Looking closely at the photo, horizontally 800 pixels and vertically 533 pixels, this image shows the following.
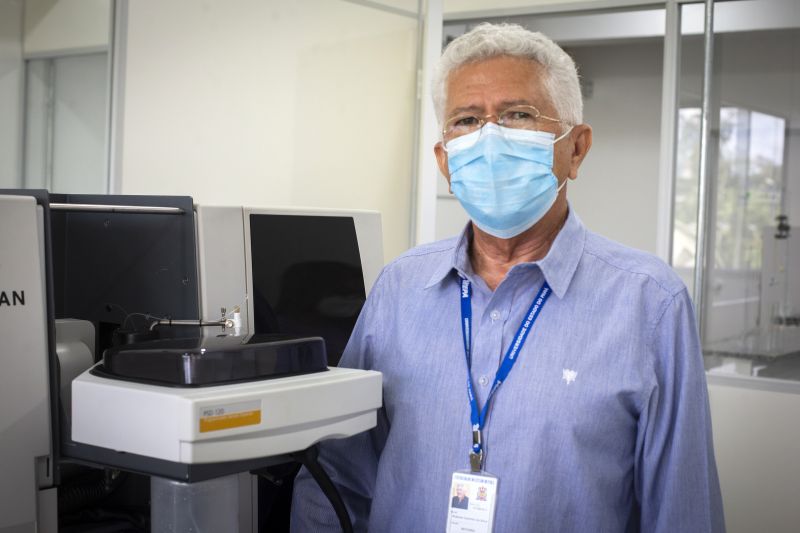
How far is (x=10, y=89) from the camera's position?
9.91 feet

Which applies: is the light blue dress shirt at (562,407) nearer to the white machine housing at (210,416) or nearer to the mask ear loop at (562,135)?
the mask ear loop at (562,135)

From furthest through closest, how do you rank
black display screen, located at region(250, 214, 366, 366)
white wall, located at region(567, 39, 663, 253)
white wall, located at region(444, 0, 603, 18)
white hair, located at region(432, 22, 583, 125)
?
white wall, located at region(567, 39, 663, 253)
white wall, located at region(444, 0, 603, 18)
black display screen, located at region(250, 214, 366, 366)
white hair, located at region(432, 22, 583, 125)

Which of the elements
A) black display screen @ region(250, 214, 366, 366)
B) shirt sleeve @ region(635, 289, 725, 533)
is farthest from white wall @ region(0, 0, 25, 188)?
shirt sleeve @ region(635, 289, 725, 533)

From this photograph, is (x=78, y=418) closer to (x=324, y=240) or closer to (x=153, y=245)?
(x=153, y=245)

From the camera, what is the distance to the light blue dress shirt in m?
1.12

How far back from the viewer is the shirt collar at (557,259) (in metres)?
1.19

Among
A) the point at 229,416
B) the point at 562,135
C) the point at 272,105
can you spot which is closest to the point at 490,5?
the point at 272,105

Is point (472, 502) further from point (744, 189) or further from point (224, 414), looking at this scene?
point (744, 189)

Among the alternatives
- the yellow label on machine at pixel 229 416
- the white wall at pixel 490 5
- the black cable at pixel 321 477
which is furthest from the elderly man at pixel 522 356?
the white wall at pixel 490 5

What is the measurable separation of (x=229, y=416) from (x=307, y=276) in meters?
0.76

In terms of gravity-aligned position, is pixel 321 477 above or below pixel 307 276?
below

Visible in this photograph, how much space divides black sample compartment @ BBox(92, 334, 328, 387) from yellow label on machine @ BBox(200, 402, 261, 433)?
0.18 ft

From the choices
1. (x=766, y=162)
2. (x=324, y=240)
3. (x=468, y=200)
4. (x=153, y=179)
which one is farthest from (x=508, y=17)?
(x=468, y=200)

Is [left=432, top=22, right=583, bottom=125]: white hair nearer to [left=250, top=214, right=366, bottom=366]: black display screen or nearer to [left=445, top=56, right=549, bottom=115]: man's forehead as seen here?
[left=445, top=56, right=549, bottom=115]: man's forehead
